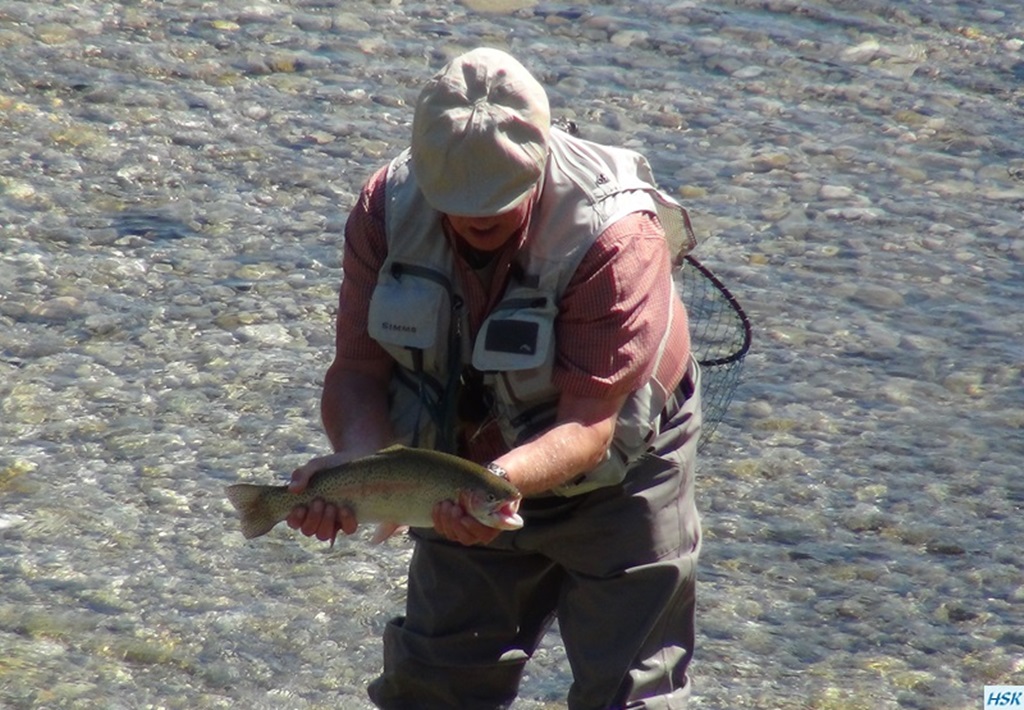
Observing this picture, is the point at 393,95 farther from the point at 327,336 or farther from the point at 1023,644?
the point at 1023,644

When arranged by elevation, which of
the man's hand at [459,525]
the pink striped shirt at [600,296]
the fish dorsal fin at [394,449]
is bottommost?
the man's hand at [459,525]

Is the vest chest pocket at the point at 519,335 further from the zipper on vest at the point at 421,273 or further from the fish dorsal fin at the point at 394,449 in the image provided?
the fish dorsal fin at the point at 394,449

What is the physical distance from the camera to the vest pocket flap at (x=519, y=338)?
373cm

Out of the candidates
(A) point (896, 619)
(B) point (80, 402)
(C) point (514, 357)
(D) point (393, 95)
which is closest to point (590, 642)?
(C) point (514, 357)

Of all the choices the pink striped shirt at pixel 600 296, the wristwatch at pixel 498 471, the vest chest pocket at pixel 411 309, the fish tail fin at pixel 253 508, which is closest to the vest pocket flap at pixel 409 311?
the vest chest pocket at pixel 411 309

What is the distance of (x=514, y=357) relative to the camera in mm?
3744

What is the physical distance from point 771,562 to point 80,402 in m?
2.96

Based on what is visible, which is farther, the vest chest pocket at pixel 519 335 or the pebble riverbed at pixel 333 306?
the pebble riverbed at pixel 333 306

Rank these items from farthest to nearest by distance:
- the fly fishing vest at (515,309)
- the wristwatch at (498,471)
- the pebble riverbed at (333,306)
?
the pebble riverbed at (333,306), the fly fishing vest at (515,309), the wristwatch at (498,471)

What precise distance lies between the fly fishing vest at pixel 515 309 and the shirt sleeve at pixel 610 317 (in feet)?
0.11

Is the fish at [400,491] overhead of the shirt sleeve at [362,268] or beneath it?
beneath

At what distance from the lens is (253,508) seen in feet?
13.1

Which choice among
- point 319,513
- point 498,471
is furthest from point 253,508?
point 498,471

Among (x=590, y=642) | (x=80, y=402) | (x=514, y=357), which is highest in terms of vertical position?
(x=514, y=357)
